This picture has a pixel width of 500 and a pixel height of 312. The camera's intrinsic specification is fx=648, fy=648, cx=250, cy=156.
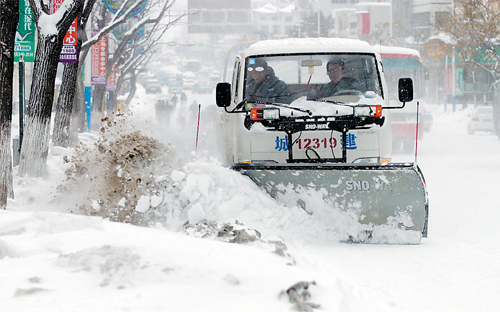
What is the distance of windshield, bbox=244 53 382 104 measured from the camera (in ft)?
24.9

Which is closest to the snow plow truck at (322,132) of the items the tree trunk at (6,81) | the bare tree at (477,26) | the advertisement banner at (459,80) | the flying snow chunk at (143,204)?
the flying snow chunk at (143,204)

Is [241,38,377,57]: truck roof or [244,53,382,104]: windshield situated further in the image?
[241,38,377,57]: truck roof

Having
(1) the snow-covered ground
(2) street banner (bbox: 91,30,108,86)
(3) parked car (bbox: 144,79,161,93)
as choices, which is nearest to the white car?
(2) street banner (bbox: 91,30,108,86)

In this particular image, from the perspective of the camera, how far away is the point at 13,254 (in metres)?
4.44

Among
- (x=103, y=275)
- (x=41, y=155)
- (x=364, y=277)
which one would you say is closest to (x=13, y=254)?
(x=103, y=275)

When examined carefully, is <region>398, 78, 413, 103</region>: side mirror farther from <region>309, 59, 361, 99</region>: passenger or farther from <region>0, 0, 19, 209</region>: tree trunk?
<region>0, 0, 19, 209</region>: tree trunk

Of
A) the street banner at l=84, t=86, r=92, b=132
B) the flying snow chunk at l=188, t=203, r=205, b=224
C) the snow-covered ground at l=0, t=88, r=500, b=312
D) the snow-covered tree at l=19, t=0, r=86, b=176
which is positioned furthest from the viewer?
the street banner at l=84, t=86, r=92, b=132

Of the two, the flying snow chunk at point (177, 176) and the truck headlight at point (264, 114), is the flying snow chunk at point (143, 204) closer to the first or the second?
the flying snow chunk at point (177, 176)

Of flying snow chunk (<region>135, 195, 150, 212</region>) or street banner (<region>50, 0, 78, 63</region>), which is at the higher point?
street banner (<region>50, 0, 78, 63</region>)

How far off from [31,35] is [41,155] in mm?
2691

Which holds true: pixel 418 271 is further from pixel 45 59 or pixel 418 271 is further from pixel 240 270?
pixel 45 59

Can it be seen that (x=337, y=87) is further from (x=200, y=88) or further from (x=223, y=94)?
(x=200, y=88)

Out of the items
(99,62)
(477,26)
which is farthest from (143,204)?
(477,26)

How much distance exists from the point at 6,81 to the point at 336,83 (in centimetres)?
404
